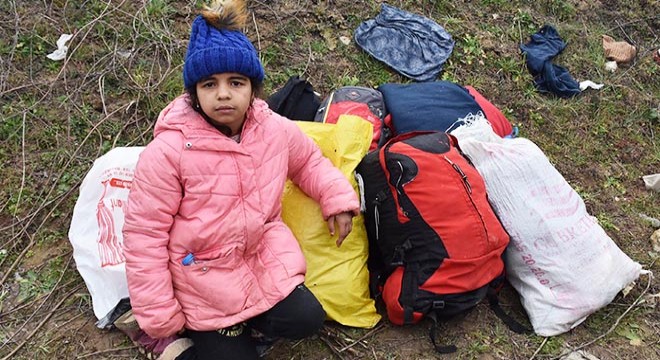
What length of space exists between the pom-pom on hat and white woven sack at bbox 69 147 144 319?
73 cm

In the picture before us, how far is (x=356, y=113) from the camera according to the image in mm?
3090

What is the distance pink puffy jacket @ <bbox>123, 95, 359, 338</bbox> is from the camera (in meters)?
2.04

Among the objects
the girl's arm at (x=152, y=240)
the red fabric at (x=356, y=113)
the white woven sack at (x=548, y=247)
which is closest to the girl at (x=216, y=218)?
the girl's arm at (x=152, y=240)

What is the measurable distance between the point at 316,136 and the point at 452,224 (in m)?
0.77

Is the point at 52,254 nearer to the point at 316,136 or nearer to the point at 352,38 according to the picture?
the point at 316,136

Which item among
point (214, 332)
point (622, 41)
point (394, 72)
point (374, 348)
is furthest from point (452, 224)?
point (622, 41)

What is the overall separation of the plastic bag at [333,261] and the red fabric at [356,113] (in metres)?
0.42

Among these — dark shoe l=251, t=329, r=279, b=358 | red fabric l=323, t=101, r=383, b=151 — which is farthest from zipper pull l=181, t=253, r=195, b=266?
red fabric l=323, t=101, r=383, b=151

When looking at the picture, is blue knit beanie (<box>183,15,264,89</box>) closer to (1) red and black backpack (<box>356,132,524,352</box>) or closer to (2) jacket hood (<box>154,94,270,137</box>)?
(2) jacket hood (<box>154,94,270,137</box>)

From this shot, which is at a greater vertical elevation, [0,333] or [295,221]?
[295,221]

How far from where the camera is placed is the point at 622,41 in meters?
4.76

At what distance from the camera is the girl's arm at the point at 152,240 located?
2.03m

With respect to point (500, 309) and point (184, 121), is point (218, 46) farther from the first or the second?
point (500, 309)

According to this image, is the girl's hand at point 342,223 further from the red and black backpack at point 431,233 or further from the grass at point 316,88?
the grass at point 316,88
